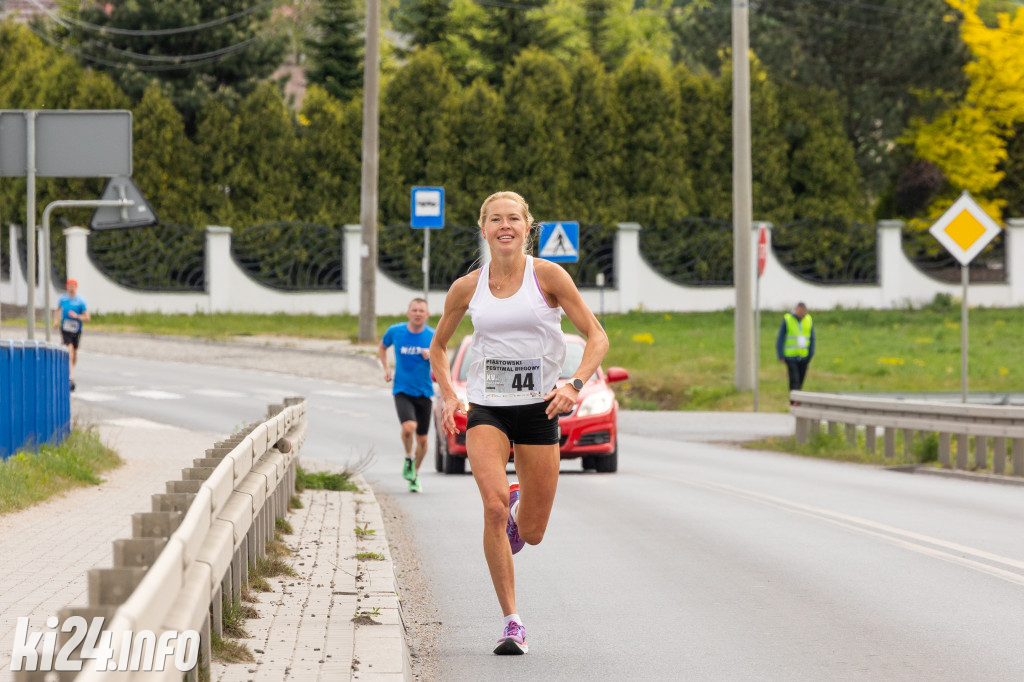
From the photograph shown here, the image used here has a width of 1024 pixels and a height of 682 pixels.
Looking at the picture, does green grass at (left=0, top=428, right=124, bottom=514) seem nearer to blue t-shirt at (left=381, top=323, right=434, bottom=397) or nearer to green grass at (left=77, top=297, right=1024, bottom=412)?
blue t-shirt at (left=381, top=323, right=434, bottom=397)

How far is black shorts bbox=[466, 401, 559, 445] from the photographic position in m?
6.87

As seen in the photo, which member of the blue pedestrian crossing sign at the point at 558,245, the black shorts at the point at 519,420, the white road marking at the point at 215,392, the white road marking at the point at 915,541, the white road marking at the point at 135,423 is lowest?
the white road marking at the point at 915,541

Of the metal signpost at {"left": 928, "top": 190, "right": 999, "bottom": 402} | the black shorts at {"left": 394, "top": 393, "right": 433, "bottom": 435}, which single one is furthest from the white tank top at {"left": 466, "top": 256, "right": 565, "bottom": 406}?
the metal signpost at {"left": 928, "top": 190, "right": 999, "bottom": 402}

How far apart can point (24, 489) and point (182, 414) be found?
1101cm

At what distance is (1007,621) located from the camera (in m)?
7.66

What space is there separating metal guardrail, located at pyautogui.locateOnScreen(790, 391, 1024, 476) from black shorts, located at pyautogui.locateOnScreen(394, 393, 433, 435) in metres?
5.52

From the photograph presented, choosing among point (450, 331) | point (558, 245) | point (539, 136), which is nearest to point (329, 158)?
point (539, 136)

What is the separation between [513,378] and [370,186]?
28.3m

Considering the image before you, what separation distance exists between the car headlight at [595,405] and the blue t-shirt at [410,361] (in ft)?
6.66

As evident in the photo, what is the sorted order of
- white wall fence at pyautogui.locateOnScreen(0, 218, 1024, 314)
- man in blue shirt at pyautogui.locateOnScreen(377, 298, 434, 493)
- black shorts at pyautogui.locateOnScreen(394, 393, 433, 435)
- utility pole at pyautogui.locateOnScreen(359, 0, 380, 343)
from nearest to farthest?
man in blue shirt at pyautogui.locateOnScreen(377, 298, 434, 493) → black shorts at pyautogui.locateOnScreen(394, 393, 433, 435) → utility pole at pyautogui.locateOnScreen(359, 0, 380, 343) → white wall fence at pyautogui.locateOnScreen(0, 218, 1024, 314)

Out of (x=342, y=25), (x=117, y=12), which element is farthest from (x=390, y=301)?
(x=342, y=25)

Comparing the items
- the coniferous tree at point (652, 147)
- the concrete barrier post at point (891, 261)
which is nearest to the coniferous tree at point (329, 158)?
the coniferous tree at point (652, 147)

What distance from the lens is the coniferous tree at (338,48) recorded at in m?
55.5

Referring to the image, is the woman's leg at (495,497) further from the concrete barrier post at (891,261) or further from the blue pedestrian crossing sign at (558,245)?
the concrete barrier post at (891,261)
